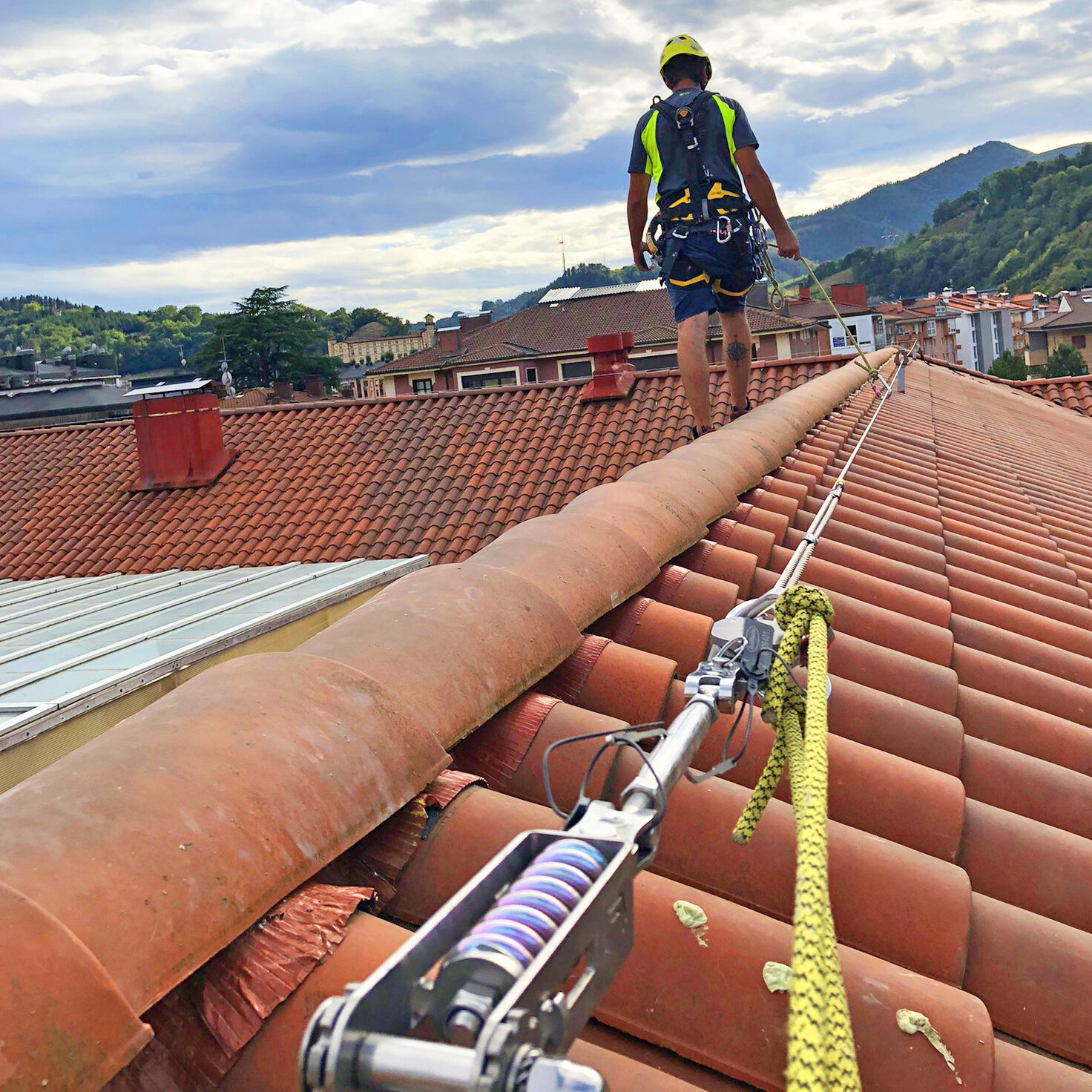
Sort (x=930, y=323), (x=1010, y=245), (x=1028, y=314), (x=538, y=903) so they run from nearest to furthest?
(x=538, y=903), (x=930, y=323), (x=1028, y=314), (x=1010, y=245)

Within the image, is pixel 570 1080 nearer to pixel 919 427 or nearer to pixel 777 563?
pixel 777 563

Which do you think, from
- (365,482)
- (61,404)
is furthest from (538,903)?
(61,404)

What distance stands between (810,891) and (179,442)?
553 inches

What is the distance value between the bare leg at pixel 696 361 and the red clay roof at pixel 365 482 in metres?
5.08

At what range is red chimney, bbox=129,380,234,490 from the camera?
13.9 m

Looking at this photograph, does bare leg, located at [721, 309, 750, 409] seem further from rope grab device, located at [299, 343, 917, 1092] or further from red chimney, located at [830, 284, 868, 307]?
red chimney, located at [830, 284, 868, 307]

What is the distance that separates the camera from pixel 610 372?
13156mm

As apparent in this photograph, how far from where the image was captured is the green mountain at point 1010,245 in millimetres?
104438

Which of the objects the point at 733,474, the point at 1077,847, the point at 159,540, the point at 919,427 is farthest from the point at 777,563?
the point at 159,540

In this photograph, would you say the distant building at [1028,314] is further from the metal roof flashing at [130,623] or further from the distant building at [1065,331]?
the metal roof flashing at [130,623]

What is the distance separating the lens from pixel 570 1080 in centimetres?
69

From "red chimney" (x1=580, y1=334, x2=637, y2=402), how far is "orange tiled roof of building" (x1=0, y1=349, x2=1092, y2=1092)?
1009cm

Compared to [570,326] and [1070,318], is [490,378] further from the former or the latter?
[1070,318]

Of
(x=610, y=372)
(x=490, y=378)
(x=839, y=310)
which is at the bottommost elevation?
(x=490, y=378)
